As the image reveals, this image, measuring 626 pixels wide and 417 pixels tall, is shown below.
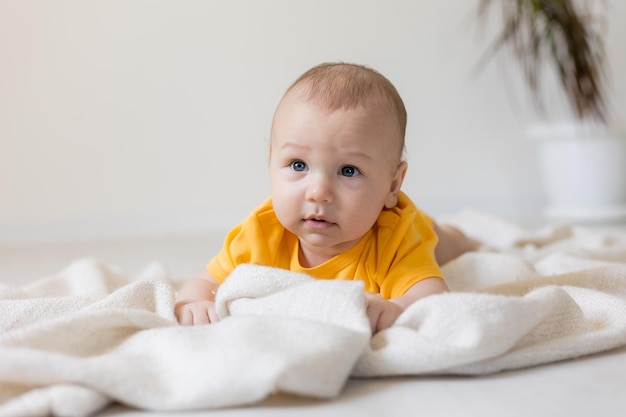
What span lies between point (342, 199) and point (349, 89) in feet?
0.51

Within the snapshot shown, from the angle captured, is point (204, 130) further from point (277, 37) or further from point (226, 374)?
point (226, 374)

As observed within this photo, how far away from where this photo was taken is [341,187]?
1.12 meters

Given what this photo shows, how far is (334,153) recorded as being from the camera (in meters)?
1.11

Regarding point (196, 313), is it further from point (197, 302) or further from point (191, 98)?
point (191, 98)

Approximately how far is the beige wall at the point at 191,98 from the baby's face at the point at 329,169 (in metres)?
2.25

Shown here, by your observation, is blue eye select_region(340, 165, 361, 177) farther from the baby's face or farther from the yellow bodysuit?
the yellow bodysuit

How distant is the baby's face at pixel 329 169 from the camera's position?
3.64ft

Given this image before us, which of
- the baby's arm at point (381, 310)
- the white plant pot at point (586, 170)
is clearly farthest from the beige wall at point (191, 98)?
the baby's arm at point (381, 310)

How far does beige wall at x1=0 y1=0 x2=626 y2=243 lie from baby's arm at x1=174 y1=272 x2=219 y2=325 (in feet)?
6.95

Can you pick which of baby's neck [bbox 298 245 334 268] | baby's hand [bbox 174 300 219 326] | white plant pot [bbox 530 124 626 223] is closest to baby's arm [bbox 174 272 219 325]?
baby's hand [bbox 174 300 219 326]

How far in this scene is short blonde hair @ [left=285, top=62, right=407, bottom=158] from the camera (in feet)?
3.70

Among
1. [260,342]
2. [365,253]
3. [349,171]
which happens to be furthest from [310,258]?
→ [260,342]

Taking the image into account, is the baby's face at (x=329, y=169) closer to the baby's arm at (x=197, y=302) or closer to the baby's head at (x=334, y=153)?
the baby's head at (x=334, y=153)

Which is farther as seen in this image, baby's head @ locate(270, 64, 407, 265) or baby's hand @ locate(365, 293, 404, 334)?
baby's head @ locate(270, 64, 407, 265)
